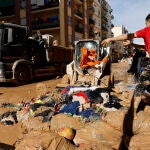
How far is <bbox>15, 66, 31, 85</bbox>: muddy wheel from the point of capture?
1227cm

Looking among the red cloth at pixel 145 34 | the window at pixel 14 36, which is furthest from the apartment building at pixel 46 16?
the red cloth at pixel 145 34

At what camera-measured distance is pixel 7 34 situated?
38.0 feet

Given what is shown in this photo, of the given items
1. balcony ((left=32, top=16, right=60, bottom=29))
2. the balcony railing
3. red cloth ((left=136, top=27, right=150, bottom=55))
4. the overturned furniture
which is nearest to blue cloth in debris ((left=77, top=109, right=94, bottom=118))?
red cloth ((left=136, top=27, right=150, bottom=55))

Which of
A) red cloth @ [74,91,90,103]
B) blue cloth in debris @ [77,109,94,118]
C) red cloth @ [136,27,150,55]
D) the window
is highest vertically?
the window

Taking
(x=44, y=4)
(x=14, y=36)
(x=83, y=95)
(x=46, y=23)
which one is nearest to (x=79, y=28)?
(x=46, y=23)

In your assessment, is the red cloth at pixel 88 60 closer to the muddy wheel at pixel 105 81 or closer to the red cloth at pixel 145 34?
the muddy wheel at pixel 105 81

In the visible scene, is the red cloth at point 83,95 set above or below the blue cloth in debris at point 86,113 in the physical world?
above

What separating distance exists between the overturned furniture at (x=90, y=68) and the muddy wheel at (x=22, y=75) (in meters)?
2.70

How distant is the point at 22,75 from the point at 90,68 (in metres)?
3.97

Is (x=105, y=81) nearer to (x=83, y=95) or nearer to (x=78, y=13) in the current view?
(x=83, y=95)

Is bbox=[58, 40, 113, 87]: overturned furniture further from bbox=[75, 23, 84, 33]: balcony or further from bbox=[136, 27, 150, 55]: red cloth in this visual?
bbox=[75, 23, 84, 33]: balcony

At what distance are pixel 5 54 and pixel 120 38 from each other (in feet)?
26.2

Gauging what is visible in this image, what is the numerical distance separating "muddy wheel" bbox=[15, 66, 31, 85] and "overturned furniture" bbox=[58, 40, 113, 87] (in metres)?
2.70

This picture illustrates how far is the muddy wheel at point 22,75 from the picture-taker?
12.3m
